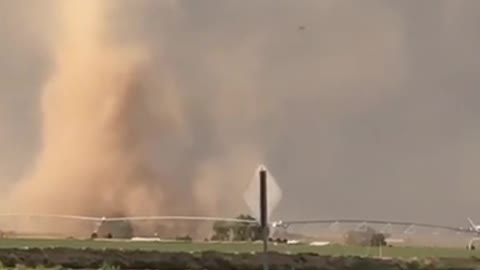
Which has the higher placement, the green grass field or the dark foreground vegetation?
the green grass field

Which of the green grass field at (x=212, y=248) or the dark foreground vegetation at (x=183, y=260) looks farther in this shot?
the green grass field at (x=212, y=248)

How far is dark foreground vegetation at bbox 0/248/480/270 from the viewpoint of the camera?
2223 inches

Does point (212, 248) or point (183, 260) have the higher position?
point (212, 248)

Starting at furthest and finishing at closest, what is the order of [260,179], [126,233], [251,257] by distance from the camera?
[126,233] → [251,257] → [260,179]

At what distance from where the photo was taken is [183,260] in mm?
59625

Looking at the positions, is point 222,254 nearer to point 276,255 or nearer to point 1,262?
Result: point 276,255

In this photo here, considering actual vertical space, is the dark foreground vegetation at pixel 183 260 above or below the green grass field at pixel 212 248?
below

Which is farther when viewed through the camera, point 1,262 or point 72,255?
point 72,255

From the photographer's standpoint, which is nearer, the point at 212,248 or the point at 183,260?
the point at 183,260

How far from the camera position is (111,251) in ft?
199

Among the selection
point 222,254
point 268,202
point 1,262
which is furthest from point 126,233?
point 268,202

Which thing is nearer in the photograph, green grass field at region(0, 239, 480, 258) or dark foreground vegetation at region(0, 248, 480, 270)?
dark foreground vegetation at region(0, 248, 480, 270)

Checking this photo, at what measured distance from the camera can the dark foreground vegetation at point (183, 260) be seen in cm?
5647

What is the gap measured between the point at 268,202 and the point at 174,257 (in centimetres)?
3352
